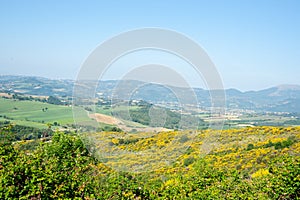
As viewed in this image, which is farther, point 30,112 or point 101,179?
point 30,112

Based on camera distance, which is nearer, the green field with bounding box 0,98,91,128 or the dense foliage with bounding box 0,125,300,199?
the dense foliage with bounding box 0,125,300,199

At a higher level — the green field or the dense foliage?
the dense foliage

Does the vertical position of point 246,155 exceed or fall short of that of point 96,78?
it falls short

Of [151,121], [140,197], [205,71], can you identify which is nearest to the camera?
[205,71]

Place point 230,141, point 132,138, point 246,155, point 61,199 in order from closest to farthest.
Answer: point 61,199
point 132,138
point 246,155
point 230,141

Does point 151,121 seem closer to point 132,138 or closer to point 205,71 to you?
point 132,138

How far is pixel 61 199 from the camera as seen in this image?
8219 millimetres

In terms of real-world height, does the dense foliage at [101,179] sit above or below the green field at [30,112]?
above

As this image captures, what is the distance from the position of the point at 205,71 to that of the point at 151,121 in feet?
11.1

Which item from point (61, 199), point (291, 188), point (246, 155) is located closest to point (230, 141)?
point (246, 155)

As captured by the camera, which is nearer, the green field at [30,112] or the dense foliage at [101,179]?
the dense foliage at [101,179]

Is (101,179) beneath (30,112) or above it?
above

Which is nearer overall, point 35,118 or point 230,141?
point 230,141

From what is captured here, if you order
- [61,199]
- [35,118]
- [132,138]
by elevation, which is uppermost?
[132,138]
